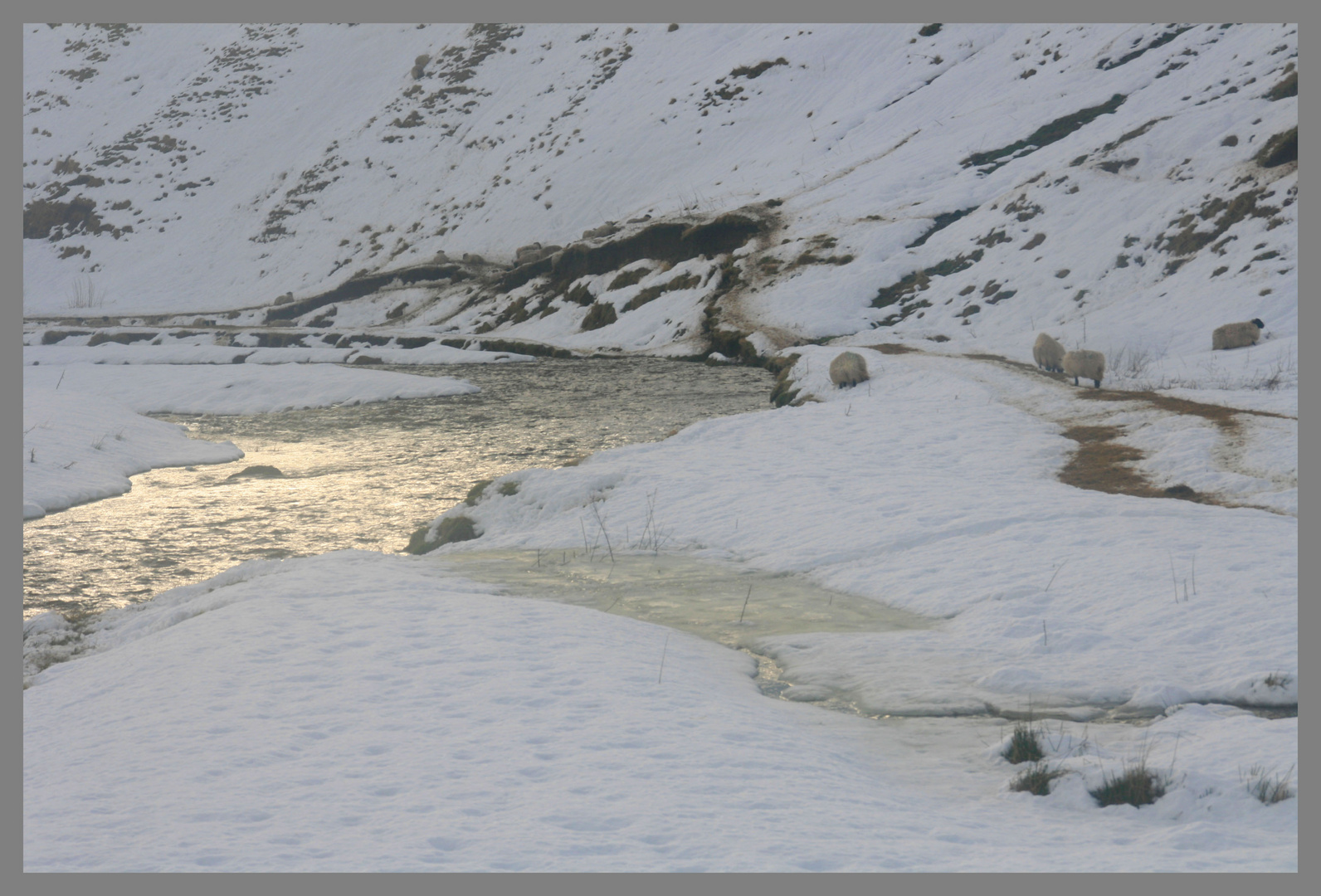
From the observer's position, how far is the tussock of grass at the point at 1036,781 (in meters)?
4.47

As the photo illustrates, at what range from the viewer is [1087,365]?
17094mm

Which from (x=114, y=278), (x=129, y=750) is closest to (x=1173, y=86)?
(x=129, y=750)

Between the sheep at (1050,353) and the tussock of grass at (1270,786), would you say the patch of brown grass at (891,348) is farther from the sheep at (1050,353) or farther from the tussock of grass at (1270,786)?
the tussock of grass at (1270,786)

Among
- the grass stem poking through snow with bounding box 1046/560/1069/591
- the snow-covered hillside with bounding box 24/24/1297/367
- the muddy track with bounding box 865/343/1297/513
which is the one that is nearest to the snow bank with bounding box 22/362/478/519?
the snow-covered hillside with bounding box 24/24/1297/367

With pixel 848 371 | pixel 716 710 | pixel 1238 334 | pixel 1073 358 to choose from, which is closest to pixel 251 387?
pixel 848 371

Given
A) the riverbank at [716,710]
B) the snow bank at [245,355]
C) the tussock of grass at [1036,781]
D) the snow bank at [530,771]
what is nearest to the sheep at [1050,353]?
the riverbank at [716,710]

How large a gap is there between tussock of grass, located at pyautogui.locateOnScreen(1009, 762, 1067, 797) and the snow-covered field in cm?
8

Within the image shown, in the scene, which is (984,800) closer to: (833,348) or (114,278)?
(833,348)

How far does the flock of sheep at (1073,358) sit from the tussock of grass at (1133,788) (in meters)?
14.1

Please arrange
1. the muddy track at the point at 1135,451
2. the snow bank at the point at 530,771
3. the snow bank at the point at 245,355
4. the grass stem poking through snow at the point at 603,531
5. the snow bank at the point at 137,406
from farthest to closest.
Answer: the snow bank at the point at 245,355, the snow bank at the point at 137,406, the muddy track at the point at 1135,451, the grass stem poking through snow at the point at 603,531, the snow bank at the point at 530,771

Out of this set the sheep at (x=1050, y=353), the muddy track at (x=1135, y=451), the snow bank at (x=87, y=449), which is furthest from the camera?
the sheep at (x=1050, y=353)

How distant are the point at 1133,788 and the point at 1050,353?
627 inches

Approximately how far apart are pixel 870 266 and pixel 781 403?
12829 millimetres

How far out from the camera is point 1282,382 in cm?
1482
